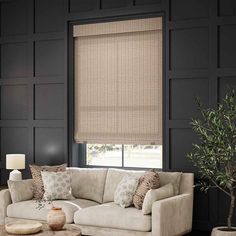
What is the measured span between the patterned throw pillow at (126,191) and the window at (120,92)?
0.91 metres

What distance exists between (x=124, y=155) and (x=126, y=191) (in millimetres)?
1361

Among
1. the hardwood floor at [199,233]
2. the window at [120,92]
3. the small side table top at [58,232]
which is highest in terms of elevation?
the window at [120,92]

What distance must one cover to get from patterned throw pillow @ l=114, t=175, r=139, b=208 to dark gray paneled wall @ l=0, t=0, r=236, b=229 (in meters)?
0.77

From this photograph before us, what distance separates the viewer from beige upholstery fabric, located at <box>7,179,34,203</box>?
7.04 metres

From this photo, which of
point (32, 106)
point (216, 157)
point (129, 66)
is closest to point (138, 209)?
point (216, 157)

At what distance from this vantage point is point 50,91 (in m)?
8.08

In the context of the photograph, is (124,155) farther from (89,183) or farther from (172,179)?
(172,179)

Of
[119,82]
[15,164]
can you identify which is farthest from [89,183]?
[119,82]

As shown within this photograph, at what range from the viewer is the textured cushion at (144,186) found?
6.36 metres

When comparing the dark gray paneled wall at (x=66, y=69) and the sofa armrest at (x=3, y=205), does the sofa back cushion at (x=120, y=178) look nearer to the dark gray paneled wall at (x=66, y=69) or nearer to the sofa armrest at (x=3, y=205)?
the dark gray paneled wall at (x=66, y=69)

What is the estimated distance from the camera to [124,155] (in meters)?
7.83

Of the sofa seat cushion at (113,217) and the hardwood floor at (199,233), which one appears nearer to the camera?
the sofa seat cushion at (113,217)

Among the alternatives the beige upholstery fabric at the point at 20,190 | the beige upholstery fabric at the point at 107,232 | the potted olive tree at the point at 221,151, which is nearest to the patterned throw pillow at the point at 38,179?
the beige upholstery fabric at the point at 20,190

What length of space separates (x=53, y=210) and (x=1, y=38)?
12.0ft
